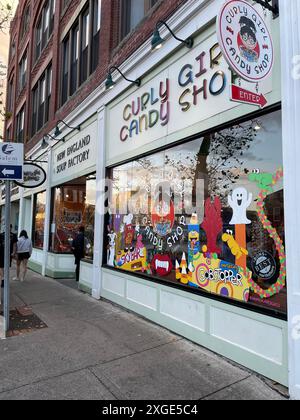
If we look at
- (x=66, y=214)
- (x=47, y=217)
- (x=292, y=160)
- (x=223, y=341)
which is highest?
(x=292, y=160)

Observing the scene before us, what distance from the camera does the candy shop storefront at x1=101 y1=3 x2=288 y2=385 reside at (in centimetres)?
395

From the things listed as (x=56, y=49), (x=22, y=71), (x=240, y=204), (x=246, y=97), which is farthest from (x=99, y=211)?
(x=22, y=71)

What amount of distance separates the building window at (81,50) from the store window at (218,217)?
4899 mm

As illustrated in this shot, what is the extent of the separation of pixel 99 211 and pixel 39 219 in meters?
6.91

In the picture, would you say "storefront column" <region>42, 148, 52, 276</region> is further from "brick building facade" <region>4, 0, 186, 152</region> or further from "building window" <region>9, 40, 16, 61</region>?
"building window" <region>9, 40, 16, 61</region>

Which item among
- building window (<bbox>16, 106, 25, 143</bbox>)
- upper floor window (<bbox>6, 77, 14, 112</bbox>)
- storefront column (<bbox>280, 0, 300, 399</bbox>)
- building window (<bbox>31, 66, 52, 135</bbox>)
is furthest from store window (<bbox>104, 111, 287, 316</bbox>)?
upper floor window (<bbox>6, 77, 14, 112</bbox>)

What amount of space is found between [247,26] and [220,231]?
2.59m

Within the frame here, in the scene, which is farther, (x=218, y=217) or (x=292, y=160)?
(x=218, y=217)

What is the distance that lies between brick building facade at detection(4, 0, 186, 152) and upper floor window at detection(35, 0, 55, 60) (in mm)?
71

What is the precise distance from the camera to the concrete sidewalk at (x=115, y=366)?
11.8 ft

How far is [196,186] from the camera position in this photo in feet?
18.1

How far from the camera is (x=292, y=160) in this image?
11.9 feet

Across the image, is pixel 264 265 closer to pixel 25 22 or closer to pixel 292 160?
pixel 292 160
